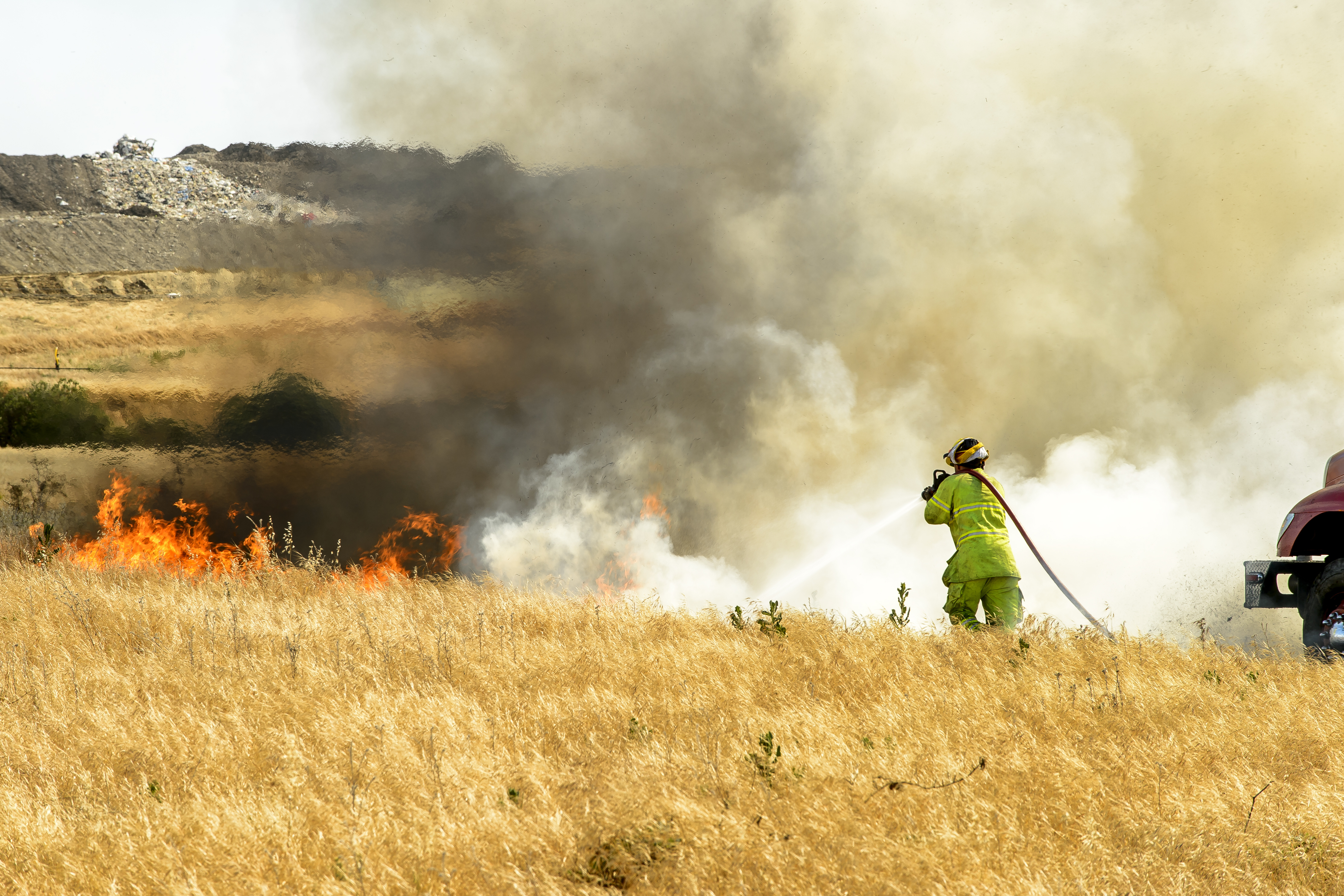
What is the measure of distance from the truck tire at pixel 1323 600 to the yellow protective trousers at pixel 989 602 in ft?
7.22

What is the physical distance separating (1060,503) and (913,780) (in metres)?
8.88

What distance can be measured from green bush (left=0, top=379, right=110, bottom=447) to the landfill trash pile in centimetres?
558

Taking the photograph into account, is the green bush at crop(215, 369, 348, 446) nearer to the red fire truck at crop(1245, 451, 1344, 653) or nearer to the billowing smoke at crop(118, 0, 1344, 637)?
the billowing smoke at crop(118, 0, 1344, 637)

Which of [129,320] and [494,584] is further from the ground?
[129,320]

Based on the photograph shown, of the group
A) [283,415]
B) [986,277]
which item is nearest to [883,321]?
[986,277]

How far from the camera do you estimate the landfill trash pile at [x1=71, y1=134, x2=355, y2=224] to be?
108 ft

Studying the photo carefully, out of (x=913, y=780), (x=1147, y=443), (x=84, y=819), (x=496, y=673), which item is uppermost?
(x=1147, y=443)

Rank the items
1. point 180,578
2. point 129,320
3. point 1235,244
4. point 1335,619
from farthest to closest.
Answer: point 129,320
point 1235,244
point 180,578
point 1335,619

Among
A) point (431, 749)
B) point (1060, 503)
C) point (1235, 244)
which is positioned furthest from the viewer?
point (1235, 244)

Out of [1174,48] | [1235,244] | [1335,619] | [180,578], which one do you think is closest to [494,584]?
[180,578]

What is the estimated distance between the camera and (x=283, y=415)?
10.5 metres

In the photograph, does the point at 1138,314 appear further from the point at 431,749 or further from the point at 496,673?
the point at 431,749

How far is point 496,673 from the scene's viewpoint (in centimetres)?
618

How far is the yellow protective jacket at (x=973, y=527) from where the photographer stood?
7059mm
